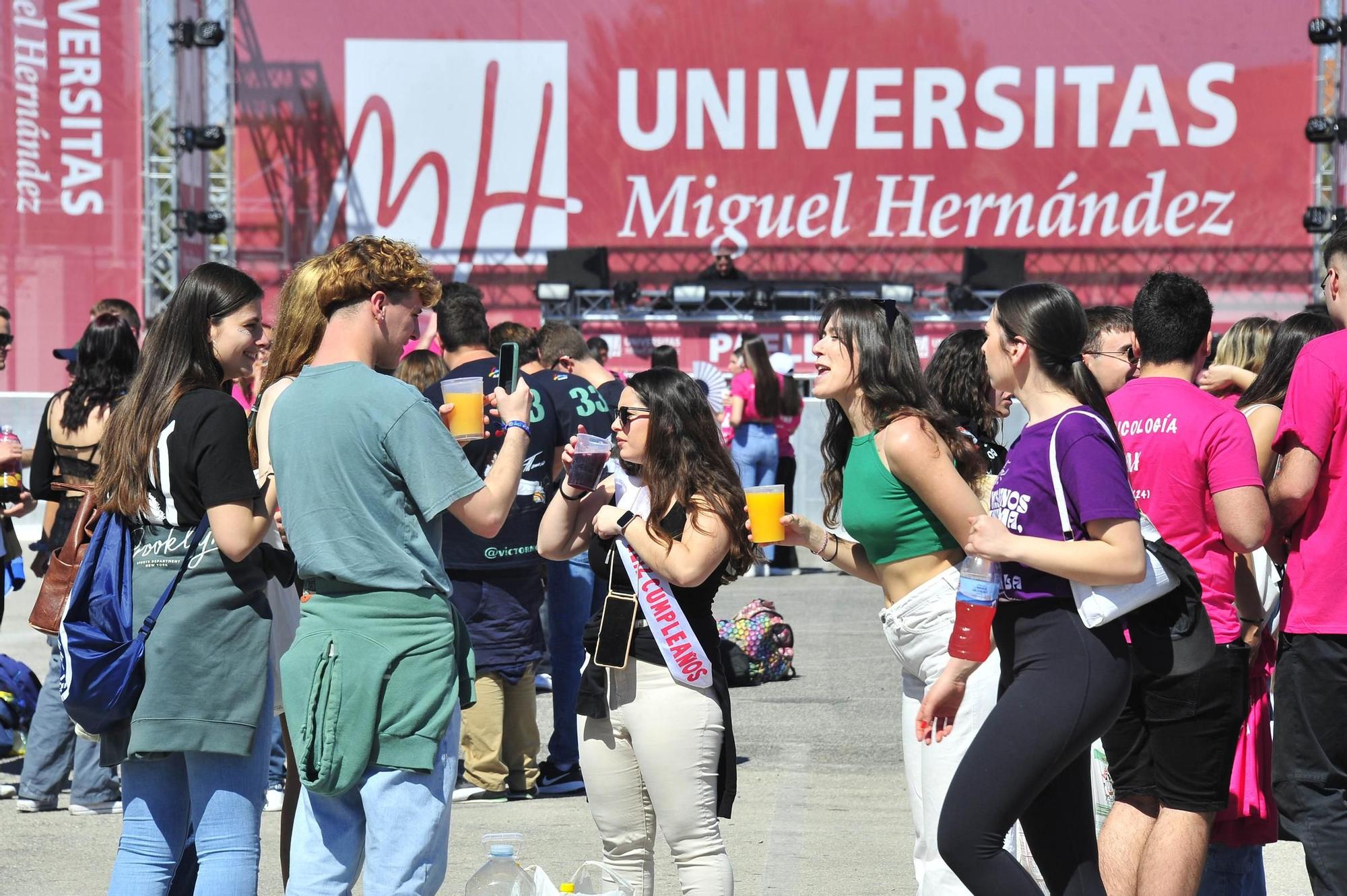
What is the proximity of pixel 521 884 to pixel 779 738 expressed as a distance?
10.6 feet

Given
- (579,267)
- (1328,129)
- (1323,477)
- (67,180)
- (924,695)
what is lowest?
(924,695)

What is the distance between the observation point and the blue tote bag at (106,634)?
324cm

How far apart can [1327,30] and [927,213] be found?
5.33m

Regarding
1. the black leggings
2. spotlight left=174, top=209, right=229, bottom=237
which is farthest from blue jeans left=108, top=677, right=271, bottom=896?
spotlight left=174, top=209, right=229, bottom=237

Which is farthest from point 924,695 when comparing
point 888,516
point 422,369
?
point 422,369

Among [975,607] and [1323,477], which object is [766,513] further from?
[1323,477]

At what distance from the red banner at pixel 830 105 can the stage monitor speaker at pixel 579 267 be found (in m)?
1.23

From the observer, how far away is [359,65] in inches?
816

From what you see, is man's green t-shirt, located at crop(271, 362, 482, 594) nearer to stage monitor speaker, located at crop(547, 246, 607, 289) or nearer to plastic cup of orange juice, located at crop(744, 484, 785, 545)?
plastic cup of orange juice, located at crop(744, 484, 785, 545)

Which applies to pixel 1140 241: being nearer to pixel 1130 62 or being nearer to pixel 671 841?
pixel 1130 62

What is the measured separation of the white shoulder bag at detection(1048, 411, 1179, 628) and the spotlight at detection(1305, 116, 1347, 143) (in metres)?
17.9

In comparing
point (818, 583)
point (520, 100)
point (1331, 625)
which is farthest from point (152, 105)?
point (1331, 625)

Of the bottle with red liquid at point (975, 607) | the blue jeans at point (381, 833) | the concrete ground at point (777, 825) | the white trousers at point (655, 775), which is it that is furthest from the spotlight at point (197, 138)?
the bottle with red liquid at point (975, 607)

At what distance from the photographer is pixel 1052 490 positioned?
122 inches
